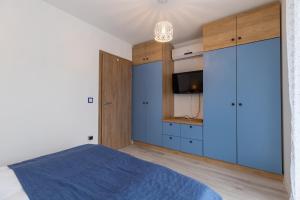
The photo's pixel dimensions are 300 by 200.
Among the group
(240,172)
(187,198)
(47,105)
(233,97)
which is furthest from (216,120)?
(47,105)

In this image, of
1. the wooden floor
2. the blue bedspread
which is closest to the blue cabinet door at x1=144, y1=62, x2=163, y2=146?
the wooden floor

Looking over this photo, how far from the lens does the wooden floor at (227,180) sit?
175 cm

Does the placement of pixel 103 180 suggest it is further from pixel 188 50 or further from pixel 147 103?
pixel 188 50

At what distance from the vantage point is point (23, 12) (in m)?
1.87

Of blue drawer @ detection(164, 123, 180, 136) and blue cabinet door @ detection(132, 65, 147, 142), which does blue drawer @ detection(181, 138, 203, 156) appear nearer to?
blue drawer @ detection(164, 123, 180, 136)

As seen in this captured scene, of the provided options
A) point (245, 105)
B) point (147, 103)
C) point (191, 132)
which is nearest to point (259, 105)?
point (245, 105)

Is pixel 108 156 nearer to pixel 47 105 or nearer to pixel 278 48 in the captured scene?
pixel 47 105

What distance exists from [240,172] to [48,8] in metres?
3.72

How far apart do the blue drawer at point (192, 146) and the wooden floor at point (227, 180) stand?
5.9 inches

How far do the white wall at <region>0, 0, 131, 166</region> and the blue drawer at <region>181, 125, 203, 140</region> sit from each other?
169 cm

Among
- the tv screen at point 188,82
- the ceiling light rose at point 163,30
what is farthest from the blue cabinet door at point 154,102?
the ceiling light rose at point 163,30

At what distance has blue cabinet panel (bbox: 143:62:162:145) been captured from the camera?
325 centimetres

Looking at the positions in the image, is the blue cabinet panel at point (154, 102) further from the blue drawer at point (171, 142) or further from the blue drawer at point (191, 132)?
the blue drawer at point (191, 132)

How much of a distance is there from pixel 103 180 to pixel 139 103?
2.61m
